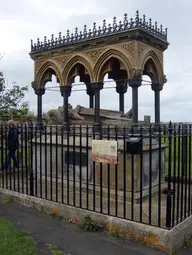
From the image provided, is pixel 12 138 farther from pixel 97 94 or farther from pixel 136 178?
pixel 136 178

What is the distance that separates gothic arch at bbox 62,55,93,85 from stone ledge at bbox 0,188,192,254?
11.5ft

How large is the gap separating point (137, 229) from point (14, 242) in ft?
6.32

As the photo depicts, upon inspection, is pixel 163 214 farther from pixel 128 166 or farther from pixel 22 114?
pixel 22 114

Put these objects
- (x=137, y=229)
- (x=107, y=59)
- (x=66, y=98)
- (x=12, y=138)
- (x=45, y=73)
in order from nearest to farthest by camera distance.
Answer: (x=137, y=229)
(x=107, y=59)
(x=66, y=98)
(x=12, y=138)
(x=45, y=73)

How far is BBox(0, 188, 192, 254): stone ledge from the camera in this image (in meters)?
4.06

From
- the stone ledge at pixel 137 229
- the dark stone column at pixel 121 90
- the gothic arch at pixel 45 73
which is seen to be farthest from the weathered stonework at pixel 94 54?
the stone ledge at pixel 137 229

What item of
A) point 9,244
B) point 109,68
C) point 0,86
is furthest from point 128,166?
point 0,86

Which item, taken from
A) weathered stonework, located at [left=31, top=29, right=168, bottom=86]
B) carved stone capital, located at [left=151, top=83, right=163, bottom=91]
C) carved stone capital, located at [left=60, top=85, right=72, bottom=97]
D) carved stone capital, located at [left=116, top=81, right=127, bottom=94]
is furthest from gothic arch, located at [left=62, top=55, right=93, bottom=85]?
carved stone capital, located at [left=116, top=81, right=127, bottom=94]

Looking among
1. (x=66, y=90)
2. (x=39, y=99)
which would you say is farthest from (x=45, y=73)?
(x=66, y=90)

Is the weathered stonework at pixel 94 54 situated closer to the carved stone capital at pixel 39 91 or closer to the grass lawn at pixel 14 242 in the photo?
the carved stone capital at pixel 39 91

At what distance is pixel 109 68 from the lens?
23.3ft

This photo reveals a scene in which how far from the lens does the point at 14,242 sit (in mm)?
4242

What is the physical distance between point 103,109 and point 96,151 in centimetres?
383

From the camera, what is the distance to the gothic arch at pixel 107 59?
6551mm
